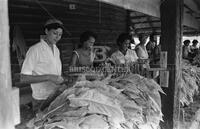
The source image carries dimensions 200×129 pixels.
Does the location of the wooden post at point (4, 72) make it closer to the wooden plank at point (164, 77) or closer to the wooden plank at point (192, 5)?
the wooden plank at point (164, 77)

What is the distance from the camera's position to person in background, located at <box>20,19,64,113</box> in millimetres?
→ 2033

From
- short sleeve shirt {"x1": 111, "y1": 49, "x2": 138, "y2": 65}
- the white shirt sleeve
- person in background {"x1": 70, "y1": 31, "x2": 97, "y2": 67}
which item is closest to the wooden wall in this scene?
person in background {"x1": 70, "y1": 31, "x2": 97, "y2": 67}

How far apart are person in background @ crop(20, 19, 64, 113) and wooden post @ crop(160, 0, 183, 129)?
1.99m

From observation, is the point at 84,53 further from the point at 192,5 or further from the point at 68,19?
the point at 192,5

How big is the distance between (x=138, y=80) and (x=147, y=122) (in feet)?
1.78

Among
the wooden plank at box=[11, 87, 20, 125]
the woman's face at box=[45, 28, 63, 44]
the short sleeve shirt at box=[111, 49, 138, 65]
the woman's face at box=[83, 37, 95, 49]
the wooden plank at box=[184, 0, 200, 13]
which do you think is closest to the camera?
the wooden plank at box=[11, 87, 20, 125]

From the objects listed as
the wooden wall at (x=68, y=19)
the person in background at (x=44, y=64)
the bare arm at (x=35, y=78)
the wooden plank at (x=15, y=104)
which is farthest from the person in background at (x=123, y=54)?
the wooden plank at (x=15, y=104)

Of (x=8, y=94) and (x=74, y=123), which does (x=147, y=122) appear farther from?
(x=8, y=94)

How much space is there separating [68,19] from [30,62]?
360cm

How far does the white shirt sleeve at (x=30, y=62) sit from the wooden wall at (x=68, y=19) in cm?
208

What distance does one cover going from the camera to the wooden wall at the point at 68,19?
13.8 feet

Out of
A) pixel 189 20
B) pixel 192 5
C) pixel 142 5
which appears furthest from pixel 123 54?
pixel 189 20

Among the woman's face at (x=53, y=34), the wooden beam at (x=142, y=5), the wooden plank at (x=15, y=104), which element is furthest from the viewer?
the woman's face at (x=53, y=34)

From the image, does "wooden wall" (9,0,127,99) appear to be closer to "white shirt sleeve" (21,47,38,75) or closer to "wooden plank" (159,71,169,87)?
"white shirt sleeve" (21,47,38,75)
